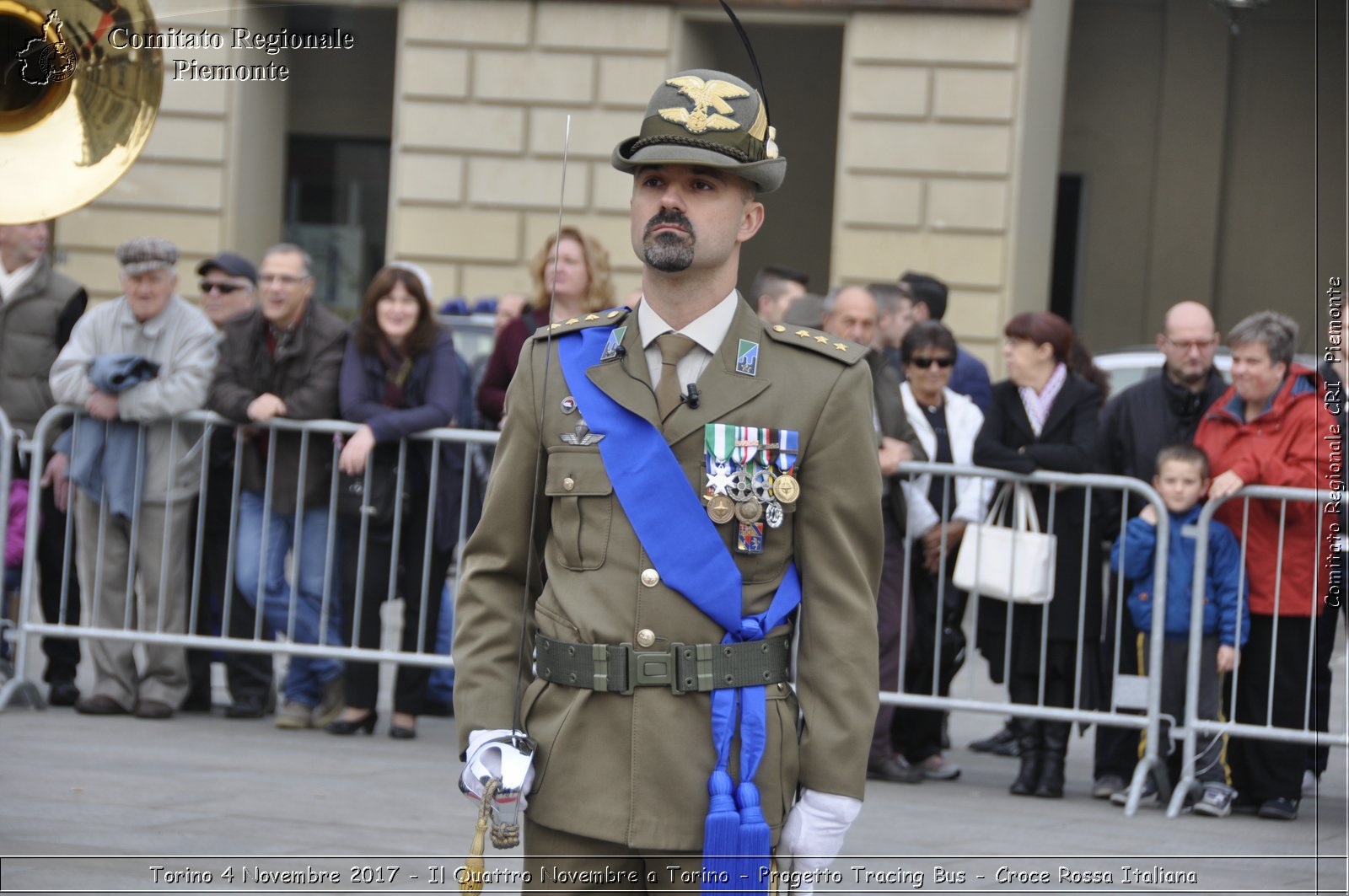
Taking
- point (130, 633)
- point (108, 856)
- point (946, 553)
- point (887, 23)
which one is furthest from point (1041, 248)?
point (108, 856)

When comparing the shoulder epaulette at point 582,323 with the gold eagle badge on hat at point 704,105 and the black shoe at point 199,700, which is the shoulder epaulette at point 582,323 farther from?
the black shoe at point 199,700

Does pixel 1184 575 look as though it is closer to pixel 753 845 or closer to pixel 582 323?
pixel 582 323

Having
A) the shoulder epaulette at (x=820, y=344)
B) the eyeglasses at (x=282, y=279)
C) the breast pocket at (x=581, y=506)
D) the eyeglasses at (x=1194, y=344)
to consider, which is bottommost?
the breast pocket at (x=581, y=506)

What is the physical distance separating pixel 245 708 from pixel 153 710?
424 millimetres

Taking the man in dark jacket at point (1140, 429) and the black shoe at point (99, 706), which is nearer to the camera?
the man in dark jacket at point (1140, 429)

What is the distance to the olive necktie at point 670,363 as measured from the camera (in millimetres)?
3590

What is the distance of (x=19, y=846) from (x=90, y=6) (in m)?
2.78

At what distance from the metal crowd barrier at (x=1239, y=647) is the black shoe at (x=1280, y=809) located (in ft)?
0.83

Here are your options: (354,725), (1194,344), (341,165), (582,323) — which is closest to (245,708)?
(354,725)

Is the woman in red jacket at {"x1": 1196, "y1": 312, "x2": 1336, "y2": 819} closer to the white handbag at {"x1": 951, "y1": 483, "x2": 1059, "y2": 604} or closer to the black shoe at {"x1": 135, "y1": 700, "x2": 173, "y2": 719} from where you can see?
the white handbag at {"x1": 951, "y1": 483, "x2": 1059, "y2": 604}

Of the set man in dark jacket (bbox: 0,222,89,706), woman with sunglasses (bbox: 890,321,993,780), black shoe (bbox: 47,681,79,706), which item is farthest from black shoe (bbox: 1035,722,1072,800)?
man in dark jacket (bbox: 0,222,89,706)

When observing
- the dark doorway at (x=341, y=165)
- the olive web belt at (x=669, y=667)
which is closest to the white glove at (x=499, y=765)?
the olive web belt at (x=669, y=667)

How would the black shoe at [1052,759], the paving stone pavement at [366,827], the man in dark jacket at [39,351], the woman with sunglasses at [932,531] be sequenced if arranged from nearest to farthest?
the paving stone pavement at [366,827] < the black shoe at [1052,759] < the woman with sunglasses at [932,531] < the man in dark jacket at [39,351]

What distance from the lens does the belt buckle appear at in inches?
137
